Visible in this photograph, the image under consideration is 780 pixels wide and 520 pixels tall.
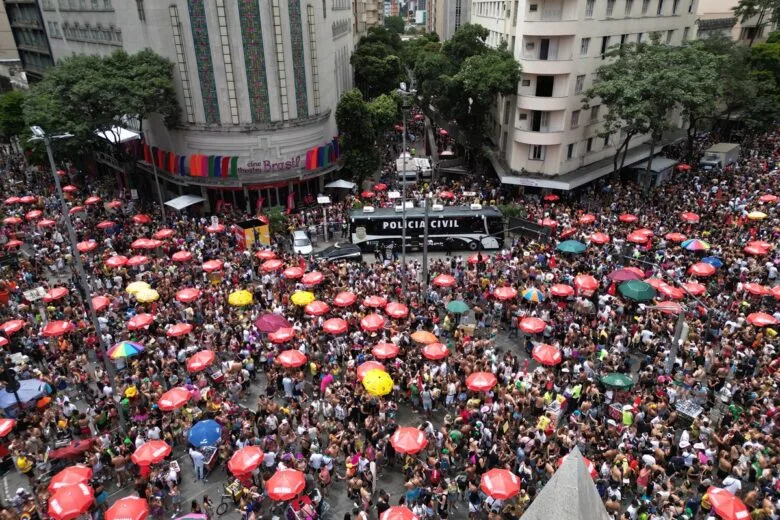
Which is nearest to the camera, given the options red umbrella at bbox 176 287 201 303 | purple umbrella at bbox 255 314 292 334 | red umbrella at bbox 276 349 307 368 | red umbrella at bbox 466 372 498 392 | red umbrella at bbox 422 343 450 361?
red umbrella at bbox 466 372 498 392

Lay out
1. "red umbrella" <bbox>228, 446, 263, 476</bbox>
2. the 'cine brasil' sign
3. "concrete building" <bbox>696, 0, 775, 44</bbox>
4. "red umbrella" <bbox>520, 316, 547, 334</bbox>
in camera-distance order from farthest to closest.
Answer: "concrete building" <bbox>696, 0, 775, 44</bbox>, the 'cine brasil' sign, "red umbrella" <bbox>520, 316, 547, 334</bbox>, "red umbrella" <bbox>228, 446, 263, 476</bbox>

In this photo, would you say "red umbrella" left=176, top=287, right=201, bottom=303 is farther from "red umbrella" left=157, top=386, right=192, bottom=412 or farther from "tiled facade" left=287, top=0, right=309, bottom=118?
"tiled facade" left=287, top=0, right=309, bottom=118

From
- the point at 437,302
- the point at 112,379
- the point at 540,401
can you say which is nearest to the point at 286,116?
the point at 437,302

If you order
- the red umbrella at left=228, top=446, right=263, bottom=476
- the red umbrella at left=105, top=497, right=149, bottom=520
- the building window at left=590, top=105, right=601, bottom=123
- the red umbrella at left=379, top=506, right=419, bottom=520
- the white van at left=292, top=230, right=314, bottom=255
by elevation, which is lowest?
the white van at left=292, top=230, right=314, bottom=255

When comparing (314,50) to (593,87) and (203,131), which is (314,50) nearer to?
(203,131)

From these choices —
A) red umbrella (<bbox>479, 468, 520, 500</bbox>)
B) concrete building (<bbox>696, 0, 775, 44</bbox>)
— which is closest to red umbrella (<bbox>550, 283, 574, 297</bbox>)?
red umbrella (<bbox>479, 468, 520, 500</bbox>)

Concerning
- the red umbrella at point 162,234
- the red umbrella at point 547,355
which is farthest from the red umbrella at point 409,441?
the red umbrella at point 162,234

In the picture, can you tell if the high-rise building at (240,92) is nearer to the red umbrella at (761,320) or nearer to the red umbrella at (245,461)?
the red umbrella at (245,461)
